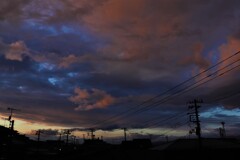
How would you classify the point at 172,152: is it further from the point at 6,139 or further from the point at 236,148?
the point at 6,139

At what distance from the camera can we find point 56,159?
83812mm

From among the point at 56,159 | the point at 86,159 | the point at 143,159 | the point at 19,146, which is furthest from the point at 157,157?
the point at 19,146

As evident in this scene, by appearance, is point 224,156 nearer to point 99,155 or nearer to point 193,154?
point 193,154

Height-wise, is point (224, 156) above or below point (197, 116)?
below

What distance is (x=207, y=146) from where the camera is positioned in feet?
236

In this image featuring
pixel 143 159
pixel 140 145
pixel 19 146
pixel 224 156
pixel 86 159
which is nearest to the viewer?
pixel 224 156

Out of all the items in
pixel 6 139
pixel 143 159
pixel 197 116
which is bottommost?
pixel 143 159

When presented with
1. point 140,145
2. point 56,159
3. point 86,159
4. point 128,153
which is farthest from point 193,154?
point 140,145

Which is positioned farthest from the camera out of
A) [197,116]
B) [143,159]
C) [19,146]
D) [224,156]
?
[19,146]

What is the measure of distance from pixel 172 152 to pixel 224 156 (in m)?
10.9

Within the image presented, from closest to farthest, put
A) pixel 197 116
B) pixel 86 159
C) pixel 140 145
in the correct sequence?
pixel 197 116 < pixel 86 159 < pixel 140 145

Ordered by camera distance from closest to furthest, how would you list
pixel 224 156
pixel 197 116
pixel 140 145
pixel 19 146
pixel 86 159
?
1. pixel 224 156
2. pixel 197 116
3. pixel 86 159
4. pixel 19 146
5. pixel 140 145

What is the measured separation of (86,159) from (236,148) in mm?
37850

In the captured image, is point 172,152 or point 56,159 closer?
point 172,152
